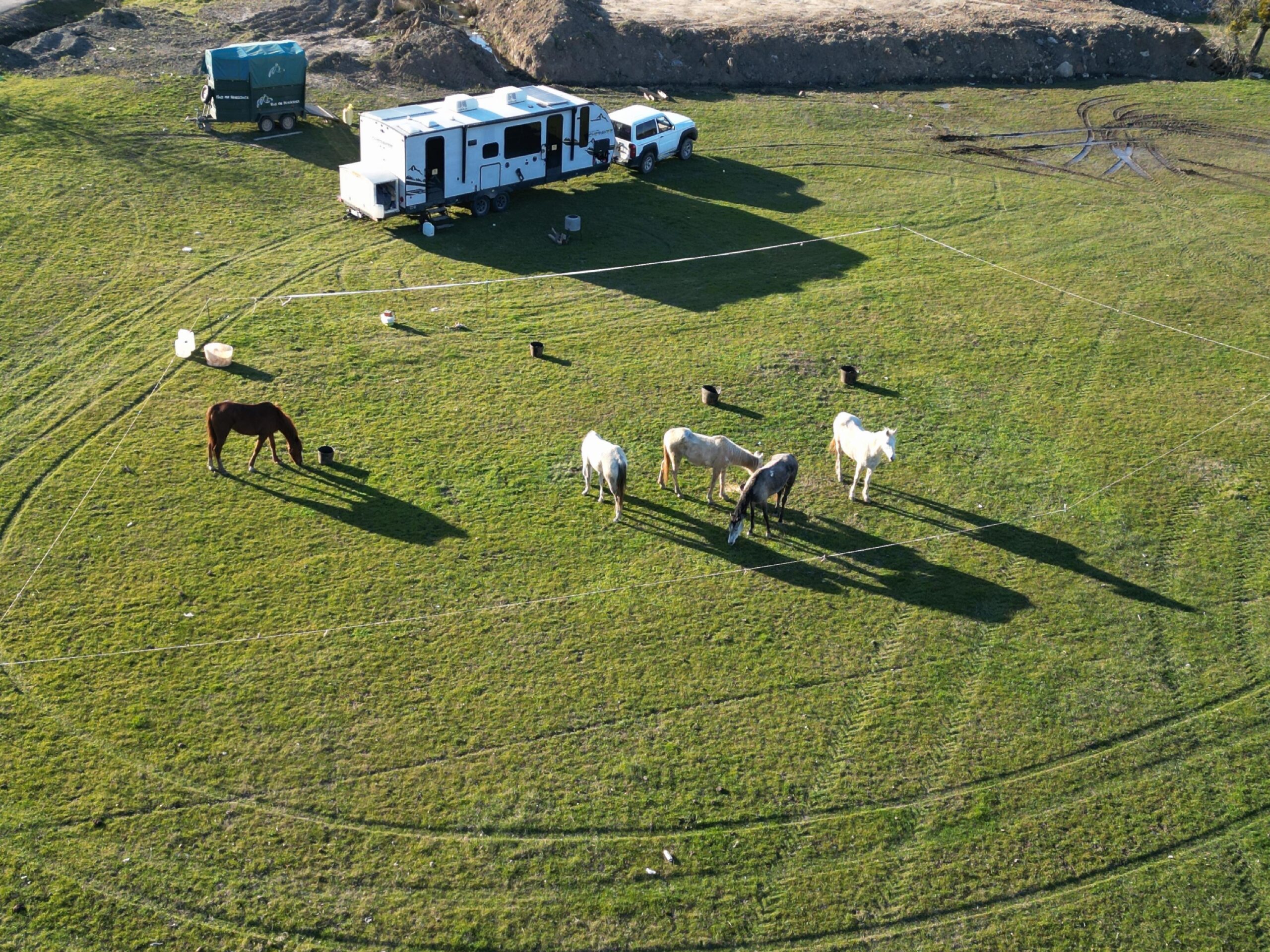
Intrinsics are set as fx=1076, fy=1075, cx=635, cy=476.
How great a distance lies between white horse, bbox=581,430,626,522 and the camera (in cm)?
1728

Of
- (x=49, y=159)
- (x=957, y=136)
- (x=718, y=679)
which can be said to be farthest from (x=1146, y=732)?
(x=49, y=159)

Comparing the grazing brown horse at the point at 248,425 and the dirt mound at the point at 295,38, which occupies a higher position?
the dirt mound at the point at 295,38

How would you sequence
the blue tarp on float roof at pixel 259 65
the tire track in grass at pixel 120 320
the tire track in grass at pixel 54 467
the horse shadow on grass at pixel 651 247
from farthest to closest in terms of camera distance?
the blue tarp on float roof at pixel 259 65 → the horse shadow on grass at pixel 651 247 → the tire track in grass at pixel 120 320 → the tire track in grass at pixel 54 467

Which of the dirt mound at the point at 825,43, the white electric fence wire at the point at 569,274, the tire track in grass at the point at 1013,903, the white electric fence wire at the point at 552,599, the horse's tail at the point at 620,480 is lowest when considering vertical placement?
the tire track in grass at the point at 1013,903

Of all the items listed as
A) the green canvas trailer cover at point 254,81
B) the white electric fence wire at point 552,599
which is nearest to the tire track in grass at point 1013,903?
the white electric fence wire at point 552,599

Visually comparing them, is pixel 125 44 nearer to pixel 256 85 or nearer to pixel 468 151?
pixel 256 85

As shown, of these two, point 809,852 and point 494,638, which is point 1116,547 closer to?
point 809,852

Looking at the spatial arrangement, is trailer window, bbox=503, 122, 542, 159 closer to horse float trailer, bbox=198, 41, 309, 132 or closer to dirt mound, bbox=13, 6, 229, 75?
horse float trailer, bbox=198, 41, 309, 132

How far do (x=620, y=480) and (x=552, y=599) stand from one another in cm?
240

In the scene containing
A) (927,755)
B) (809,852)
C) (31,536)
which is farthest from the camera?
(31,536)

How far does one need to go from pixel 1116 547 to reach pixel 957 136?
73.3ft

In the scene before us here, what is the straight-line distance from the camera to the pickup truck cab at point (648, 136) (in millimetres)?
31094

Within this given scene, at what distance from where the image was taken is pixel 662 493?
1864cm

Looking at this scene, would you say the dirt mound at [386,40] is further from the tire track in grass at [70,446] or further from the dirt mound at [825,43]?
the tire track in grass at [70,446]
